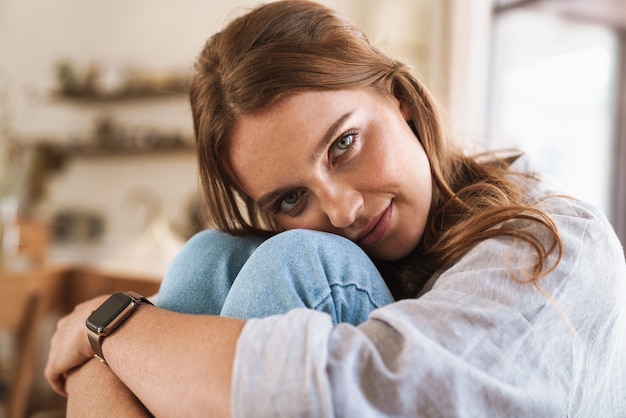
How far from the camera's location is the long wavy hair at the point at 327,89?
0.80 metres

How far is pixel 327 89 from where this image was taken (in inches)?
Result: 31.9

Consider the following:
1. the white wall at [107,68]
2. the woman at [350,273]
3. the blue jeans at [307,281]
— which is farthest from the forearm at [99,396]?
the white wall at [107,68]

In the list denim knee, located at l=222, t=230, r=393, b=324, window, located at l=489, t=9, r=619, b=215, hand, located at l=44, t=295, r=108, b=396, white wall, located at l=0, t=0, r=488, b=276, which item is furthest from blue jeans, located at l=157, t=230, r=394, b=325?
white wall, located at l=0, t=0, r=488, b=276

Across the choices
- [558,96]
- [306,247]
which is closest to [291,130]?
[306,247]

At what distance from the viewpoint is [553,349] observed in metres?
0.58

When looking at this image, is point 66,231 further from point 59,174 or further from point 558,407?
point 558,407

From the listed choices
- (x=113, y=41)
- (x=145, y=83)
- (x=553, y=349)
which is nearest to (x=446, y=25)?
(x=145, y=83)

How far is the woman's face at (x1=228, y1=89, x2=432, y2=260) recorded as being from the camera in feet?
2.63

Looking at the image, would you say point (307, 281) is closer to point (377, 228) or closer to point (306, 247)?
point (306, 247)

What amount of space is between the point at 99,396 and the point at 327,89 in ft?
1.68

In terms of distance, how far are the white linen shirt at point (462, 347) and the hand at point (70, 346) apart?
42 centimetres

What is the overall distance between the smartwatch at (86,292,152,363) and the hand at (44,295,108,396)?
0.33ft

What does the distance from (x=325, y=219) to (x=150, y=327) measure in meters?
0.32

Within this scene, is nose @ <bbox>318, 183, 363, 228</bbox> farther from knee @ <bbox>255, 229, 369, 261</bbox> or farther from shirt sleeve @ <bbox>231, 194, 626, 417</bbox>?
shirt sleeve @ <bbox>231, 194, 626, 417</bbox>
